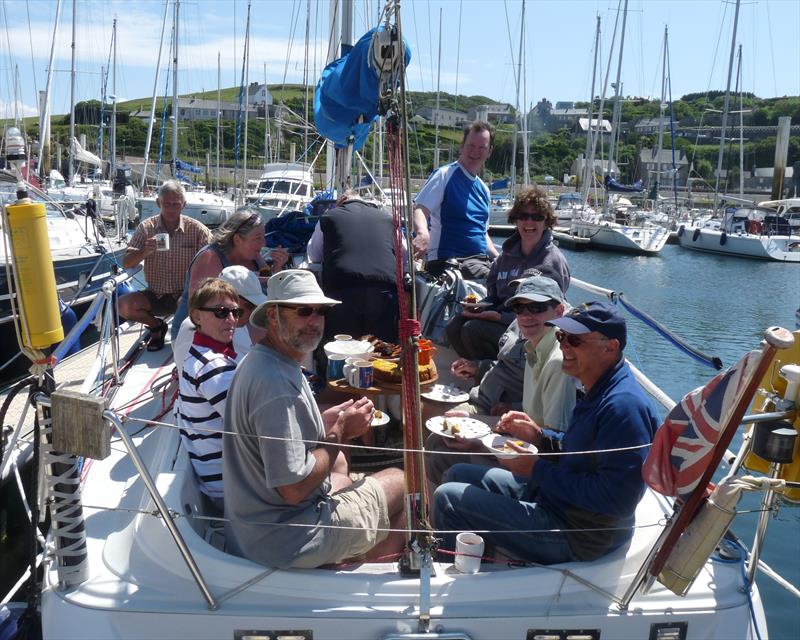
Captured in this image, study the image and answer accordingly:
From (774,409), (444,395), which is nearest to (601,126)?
(444,395)

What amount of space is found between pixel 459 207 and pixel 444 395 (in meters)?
2.08

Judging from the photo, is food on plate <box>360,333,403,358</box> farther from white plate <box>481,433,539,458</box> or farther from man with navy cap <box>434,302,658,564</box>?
man with navy cap <box>434,302,658,564</box>

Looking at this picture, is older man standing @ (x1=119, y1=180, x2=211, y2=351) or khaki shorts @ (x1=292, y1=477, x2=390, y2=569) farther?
older man standing @ (x1=119, y1=180, x2=211, y2=351)

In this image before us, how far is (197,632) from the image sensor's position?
2.19 metres

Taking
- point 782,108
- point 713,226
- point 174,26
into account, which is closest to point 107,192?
point 174,26

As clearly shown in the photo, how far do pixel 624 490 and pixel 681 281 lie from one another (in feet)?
90.2

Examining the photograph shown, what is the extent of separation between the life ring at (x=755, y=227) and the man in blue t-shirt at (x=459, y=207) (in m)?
33.9

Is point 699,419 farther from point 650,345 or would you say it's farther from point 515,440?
point 650,345

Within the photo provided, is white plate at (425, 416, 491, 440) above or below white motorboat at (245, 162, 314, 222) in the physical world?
below

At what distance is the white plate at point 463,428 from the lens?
2964mm

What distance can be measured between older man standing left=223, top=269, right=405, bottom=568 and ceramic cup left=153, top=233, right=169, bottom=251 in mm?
2886

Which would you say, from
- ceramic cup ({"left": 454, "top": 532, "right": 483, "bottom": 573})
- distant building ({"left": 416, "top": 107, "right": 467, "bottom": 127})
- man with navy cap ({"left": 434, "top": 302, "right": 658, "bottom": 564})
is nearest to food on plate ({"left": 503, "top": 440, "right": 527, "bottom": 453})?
man with navy cap ({"left": 434, "top": 302, "right": 658, "bottom": 564})

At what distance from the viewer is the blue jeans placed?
8.05 feet

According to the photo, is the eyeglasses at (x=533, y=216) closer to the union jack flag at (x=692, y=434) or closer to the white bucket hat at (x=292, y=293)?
the white bucket hat at (x=292, y=293)
